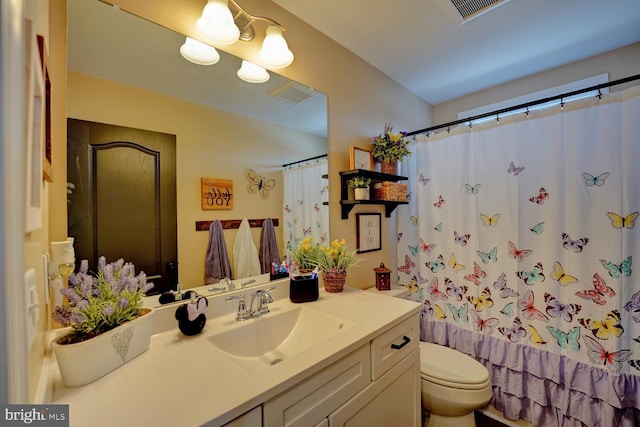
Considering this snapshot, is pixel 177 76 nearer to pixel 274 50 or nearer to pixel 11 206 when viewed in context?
pixel 274 50

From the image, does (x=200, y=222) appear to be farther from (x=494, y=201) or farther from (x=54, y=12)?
(x=494, y=201)

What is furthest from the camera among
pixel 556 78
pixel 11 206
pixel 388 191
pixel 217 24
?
pixel 556 78

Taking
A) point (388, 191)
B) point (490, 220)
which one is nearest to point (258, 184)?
point (388, 191)

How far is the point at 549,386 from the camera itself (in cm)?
147

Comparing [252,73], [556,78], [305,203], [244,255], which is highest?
[556,78]

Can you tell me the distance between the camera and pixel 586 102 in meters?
1.33

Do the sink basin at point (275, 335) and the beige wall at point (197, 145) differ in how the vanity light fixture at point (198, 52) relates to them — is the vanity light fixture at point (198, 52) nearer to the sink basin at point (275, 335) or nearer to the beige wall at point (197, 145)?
the beige wall at point (197, 145)

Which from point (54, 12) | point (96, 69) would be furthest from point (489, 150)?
point (54, 12)

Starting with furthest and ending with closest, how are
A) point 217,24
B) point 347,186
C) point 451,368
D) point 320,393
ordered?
point 347,186 → point 451,368 → point 217,24 → point 320,393

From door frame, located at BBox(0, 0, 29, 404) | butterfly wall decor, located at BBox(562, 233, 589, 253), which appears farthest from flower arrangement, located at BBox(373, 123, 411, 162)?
door frame, located at BBox(0, 0, 29, 404)

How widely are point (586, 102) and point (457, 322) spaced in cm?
144

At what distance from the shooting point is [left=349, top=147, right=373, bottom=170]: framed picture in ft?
5.32

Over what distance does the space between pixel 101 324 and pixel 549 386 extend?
2137 millimetres

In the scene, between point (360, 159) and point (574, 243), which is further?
point (360, 159)
